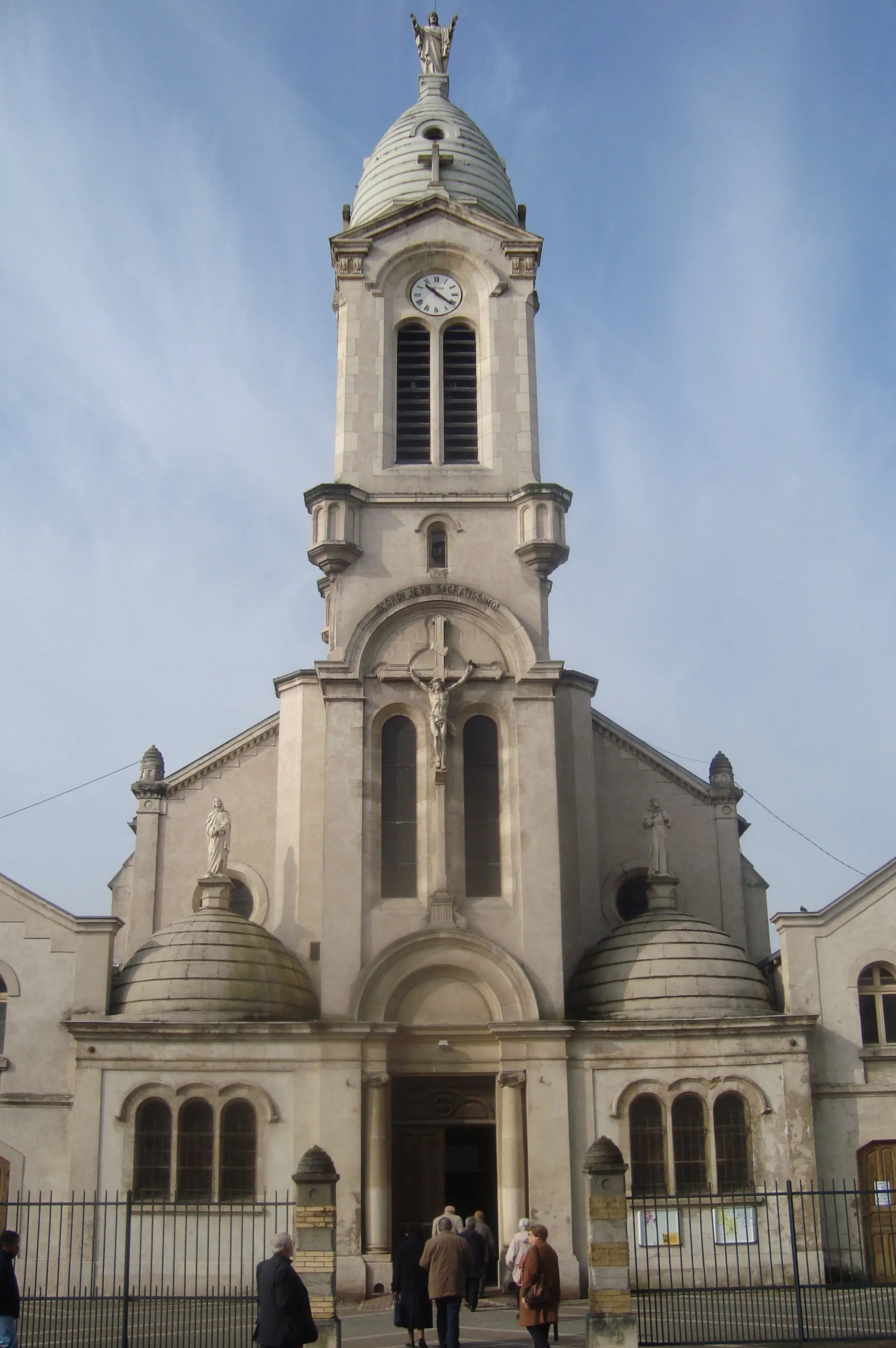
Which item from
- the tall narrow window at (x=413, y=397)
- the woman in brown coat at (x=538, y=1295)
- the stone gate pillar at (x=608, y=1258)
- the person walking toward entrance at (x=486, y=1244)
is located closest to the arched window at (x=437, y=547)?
the tall narrow window at (x=413, y=397)

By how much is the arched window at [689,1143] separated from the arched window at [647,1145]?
10.5 inches

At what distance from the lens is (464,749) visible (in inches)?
1266

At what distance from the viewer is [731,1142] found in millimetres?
28984

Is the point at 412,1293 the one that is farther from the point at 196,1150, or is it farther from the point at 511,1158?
the point at 196,1150

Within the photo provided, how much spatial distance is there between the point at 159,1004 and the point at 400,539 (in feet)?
37.5

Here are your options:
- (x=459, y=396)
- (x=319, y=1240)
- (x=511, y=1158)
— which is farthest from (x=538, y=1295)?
(x=459, y=396)

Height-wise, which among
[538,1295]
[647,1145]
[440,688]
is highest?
[440,688]

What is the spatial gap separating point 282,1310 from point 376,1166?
1297cm

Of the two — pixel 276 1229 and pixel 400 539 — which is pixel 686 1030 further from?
pixel 400 539

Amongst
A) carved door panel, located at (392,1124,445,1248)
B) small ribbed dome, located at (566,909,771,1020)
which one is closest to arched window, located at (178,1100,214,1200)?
carved door panel, located at (392,1124,445,1248)

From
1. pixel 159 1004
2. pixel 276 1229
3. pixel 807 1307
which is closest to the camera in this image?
pixel 807 1307

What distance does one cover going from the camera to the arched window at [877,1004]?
30.9m

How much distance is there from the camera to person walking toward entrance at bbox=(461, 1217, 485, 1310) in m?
24.0

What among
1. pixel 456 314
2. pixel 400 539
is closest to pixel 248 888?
pixel 400 539
